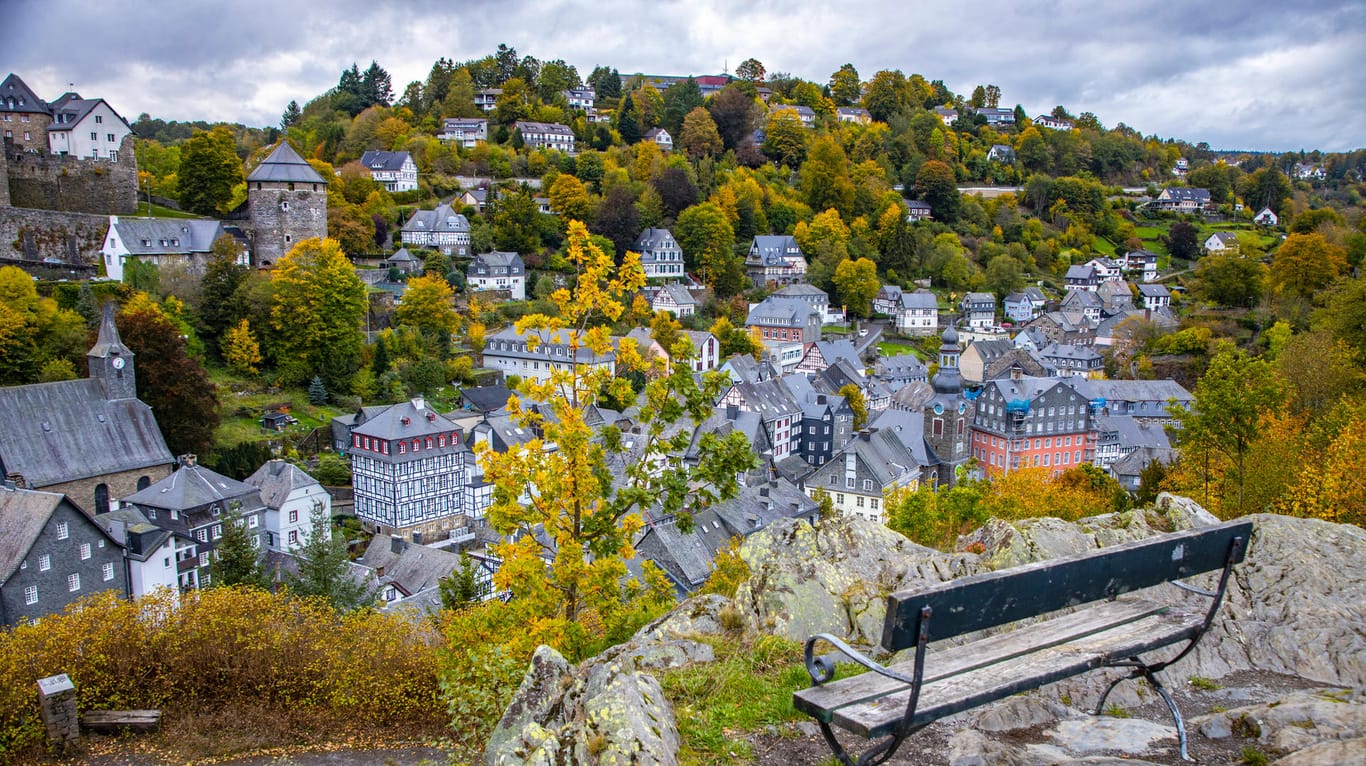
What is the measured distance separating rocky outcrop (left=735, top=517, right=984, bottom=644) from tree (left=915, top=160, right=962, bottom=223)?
95.4 m

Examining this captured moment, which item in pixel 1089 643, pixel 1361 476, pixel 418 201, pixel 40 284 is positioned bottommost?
pixel 1361 476

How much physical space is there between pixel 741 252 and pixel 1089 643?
78.4 m

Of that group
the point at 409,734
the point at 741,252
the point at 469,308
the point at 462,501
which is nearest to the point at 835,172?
the point at 741,252

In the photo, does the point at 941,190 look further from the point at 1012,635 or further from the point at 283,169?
the point at 1012,635

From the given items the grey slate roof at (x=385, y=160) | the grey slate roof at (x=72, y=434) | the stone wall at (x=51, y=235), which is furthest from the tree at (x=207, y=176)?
the grey slate roof at (x=385, y=160)

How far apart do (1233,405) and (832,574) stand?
12181mm

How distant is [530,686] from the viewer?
236 inches

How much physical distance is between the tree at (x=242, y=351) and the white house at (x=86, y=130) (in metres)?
14.7

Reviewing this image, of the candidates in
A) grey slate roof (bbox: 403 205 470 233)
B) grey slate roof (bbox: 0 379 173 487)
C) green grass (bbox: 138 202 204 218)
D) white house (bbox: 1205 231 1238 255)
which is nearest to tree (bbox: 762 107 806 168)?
white house (bbox: 1205 231 1238 255)

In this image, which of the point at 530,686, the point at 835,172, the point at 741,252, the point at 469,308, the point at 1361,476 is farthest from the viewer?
the point at 835,172

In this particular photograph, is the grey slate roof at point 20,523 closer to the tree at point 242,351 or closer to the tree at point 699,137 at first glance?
the tree at point 242,351

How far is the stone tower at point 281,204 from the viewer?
1845 inches

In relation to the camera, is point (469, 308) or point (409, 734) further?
point (469, 308)

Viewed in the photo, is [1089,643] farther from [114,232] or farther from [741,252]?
[741,252]
